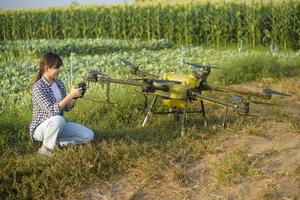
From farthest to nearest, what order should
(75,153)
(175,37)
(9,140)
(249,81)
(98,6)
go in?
(98,6) < (175,37) < (249,81) < (9,140) < (75,153)

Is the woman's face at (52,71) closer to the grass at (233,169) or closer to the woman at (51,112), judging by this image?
the woman at (51,112)

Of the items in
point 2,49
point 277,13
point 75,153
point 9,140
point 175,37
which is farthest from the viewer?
point 175,37

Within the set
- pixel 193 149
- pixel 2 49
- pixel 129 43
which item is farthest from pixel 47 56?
pixel 129 43

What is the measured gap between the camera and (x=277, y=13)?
54.6 feet

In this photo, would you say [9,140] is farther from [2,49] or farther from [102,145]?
[2,49]

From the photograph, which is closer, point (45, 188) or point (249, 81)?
point (45, 188)

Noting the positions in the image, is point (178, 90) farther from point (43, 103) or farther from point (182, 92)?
point (43, 103)

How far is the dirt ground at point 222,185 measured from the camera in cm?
444

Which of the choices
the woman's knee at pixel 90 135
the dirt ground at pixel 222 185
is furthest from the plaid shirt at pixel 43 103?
the dirt ground at pixel 222 185

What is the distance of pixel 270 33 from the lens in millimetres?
16719

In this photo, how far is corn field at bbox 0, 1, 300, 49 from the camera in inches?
655

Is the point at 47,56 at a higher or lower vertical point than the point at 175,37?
higher

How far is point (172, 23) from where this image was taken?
63.1 ft

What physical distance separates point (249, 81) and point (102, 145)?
4633 millimetres
